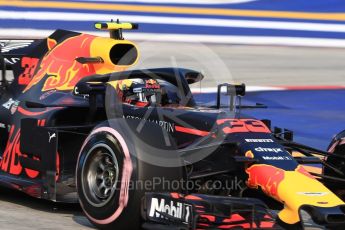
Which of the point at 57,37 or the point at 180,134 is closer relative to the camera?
the point at 180,134

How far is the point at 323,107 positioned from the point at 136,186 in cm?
764

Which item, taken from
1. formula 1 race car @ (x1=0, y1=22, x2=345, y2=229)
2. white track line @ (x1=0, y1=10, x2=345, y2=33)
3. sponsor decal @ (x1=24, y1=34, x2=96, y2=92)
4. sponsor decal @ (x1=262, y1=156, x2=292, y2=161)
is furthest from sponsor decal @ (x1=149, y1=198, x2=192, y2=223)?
white track line @ (x1=0, y1=10, x2=345, y2=33)

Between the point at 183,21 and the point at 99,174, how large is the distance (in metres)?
16.1

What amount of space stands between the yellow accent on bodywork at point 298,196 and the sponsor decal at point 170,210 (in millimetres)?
667

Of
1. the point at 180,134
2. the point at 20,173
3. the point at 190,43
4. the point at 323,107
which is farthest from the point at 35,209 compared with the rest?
the point at 190,43

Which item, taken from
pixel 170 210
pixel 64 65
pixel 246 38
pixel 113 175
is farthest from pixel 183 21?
Answer: pixel 170 210

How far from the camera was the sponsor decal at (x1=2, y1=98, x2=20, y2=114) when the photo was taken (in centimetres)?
760

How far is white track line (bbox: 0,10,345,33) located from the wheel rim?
14.4 meters

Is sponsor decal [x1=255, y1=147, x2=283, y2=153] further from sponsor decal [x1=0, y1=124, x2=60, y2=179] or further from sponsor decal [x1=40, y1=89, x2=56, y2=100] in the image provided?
sponsor decal [x1=40, y1=89, x2=56, y2=100]

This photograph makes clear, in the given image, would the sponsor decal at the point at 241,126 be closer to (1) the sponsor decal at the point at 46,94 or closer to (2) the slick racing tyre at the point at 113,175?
(2) the slick racing tyre at the point at 113,175

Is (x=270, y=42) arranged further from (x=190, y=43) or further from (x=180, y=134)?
(x=180, y=134)

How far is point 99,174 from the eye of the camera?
20.5 ft

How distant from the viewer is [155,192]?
575cm

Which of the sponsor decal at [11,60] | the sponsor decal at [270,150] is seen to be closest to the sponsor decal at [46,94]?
the sponsor decal at [11,60]
